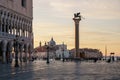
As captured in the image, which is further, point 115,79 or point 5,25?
point 5,25

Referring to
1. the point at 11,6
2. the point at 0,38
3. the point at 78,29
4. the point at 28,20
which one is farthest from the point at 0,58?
the point at 78,29

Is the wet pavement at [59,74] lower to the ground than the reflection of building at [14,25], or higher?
lower

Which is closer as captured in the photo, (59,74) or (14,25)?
(59,74)

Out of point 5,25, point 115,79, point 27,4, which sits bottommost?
point 115,79

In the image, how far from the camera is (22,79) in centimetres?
3025

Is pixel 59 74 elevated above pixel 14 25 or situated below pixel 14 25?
below

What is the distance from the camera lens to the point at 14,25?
318 feet

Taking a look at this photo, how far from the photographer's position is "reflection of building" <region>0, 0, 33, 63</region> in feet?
290

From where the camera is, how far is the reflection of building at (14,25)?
88500mm

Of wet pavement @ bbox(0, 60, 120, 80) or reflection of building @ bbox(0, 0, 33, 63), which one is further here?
reflection of building @ bbox(0, 0, 33, 63)

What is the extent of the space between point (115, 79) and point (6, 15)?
204 ft

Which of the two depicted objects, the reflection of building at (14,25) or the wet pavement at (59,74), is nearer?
the wet pavement at (59,74)

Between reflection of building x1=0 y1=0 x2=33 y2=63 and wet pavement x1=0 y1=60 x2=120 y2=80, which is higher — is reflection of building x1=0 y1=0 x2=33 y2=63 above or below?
above

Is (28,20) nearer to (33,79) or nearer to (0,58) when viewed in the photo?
(0,58)
